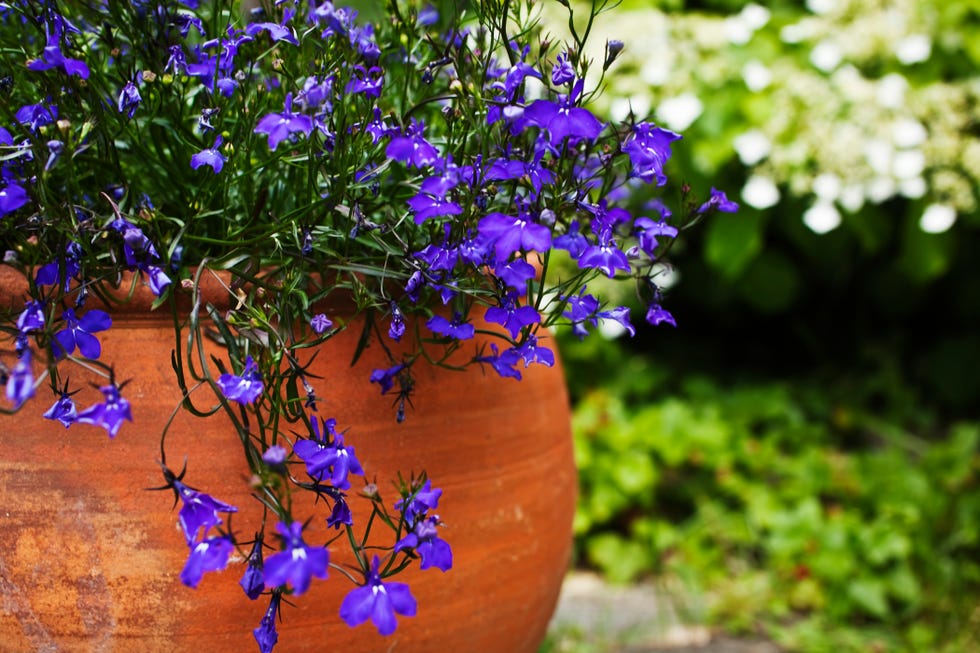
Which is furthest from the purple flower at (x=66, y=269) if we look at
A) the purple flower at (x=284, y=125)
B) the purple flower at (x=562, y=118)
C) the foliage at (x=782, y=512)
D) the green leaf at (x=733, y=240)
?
the green leaf at (x=733, y=240)

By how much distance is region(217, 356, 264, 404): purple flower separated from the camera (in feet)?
2.39

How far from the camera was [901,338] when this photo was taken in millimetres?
3230

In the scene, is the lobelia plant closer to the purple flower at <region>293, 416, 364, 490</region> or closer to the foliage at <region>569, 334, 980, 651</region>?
the purple flower at <region>293, 416, 364, 490</region>

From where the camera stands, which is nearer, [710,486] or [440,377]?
[440,377]

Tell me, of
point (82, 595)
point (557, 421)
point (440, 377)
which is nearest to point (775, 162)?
point (557, 421)

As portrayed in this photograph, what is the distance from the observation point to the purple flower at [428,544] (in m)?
0.74

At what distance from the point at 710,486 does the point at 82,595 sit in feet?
6.38

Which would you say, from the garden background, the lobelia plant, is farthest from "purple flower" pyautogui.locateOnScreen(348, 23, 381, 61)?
the garden background

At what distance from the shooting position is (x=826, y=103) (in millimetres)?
2395

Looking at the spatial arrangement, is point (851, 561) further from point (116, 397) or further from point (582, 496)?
point (116, 397)

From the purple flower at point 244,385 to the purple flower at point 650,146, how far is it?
395 millimetres

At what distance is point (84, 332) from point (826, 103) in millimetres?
2066

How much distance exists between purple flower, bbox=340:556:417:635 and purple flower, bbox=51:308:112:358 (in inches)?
12.7

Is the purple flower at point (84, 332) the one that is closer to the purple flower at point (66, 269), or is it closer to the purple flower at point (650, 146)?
the purple flower at point (66, 269)
